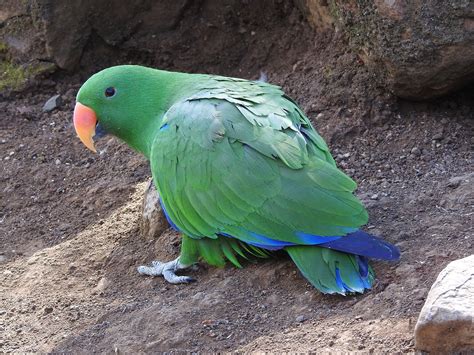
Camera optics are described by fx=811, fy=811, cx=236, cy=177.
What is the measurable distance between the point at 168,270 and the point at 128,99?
96 cm

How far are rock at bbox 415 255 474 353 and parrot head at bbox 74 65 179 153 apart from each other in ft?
6.58

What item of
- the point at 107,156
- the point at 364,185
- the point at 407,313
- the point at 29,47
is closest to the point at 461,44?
the point at 364,185

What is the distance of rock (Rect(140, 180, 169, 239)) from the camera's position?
4641mm

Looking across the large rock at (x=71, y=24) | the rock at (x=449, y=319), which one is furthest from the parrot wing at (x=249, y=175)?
the large rock at (x=71, y=24)

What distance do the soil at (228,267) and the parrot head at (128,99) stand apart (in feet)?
2.23

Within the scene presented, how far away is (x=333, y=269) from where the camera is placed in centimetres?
369

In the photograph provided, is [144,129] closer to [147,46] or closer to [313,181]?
[313,181]

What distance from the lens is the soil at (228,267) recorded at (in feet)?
11.9

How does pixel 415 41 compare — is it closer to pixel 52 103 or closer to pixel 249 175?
pixel 249 175

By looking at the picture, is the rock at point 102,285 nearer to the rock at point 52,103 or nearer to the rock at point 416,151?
the rock at point 416,151

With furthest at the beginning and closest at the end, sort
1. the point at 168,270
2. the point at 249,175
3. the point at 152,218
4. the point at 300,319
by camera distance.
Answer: the point at 152,218, the point at 168,270, the point at 249,175, the point at 300,319

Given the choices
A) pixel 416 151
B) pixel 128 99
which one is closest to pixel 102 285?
pixel 128 99

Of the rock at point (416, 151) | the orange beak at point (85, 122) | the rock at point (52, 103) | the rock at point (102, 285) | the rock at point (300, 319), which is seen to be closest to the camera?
the rock at point (300, 319)

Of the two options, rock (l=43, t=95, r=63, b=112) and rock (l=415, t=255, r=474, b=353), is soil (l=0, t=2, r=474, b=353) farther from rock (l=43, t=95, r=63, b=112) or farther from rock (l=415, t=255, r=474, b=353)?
rock (l=415, t=255, r=474, b=353)
